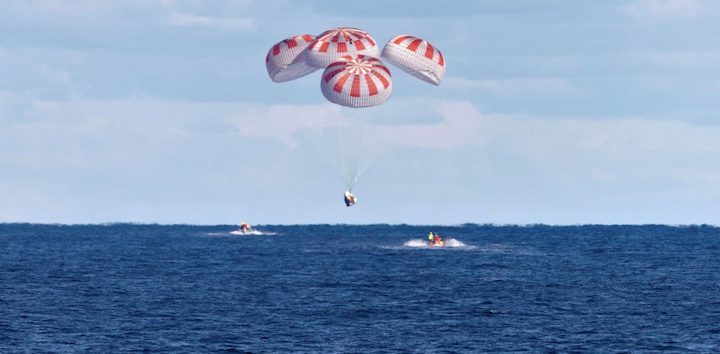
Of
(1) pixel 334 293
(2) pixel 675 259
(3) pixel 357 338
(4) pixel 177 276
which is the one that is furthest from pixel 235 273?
(2) pixel 675 259

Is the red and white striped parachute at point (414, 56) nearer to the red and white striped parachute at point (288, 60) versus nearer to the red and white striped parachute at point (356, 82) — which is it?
the red and white striped parachute at point (356, 82)

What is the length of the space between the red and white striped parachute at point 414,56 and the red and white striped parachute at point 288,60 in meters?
5.48

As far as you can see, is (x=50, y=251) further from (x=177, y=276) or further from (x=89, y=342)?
(x=89, y=342)

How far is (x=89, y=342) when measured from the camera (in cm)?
6234

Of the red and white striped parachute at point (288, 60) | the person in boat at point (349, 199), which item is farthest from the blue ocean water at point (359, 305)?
the red and white striped parachute at point (288, 60)

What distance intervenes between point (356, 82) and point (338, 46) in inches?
109

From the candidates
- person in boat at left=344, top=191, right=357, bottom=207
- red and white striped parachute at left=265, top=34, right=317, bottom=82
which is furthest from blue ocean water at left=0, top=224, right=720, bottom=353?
red and white striped parachute at left=265, top=34, right=317, bottom=82

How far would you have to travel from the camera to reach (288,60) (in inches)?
2913

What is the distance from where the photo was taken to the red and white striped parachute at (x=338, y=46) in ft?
230

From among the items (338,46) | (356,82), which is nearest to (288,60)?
(338,46)

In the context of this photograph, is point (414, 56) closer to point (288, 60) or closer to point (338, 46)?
→ point (338, 46)

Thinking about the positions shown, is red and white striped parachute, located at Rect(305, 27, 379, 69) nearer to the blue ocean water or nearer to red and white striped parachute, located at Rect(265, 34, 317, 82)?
red and white striped parachute, located at Rect(265, 34, 317, 82)

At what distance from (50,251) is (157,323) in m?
103

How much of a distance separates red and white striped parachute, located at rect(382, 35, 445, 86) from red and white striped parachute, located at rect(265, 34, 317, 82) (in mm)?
5484
